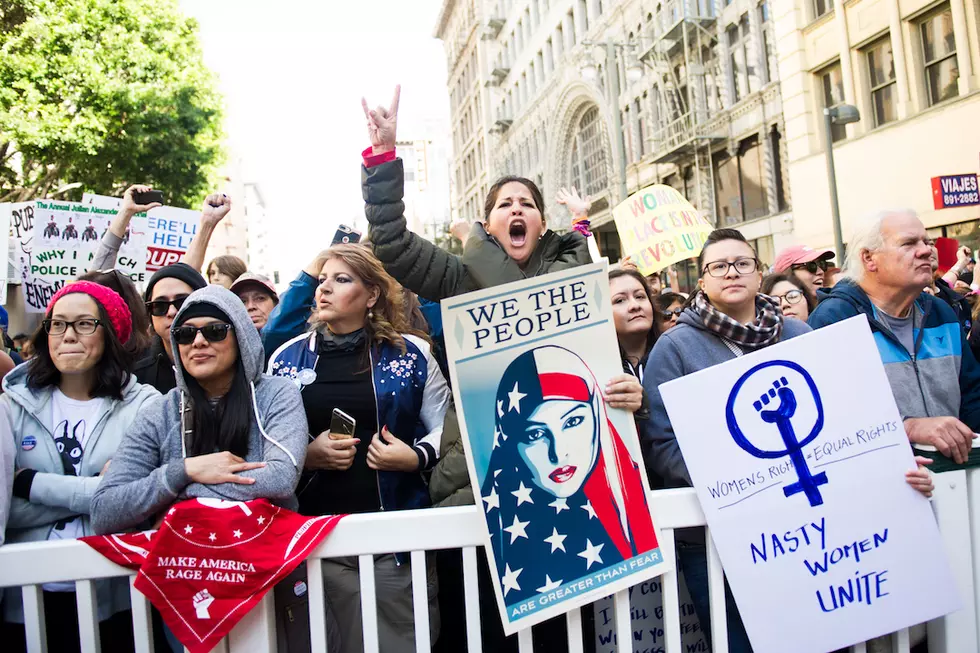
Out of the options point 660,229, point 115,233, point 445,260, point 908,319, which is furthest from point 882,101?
point 115,233

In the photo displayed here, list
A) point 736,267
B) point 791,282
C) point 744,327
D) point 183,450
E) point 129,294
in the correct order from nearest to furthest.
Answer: point 183,450 → point 744,327 → point 736,267 → point 129,294 → point 791,282

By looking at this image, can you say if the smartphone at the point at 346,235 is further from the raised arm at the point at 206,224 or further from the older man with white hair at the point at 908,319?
the older man with white hair at the point at 908,319

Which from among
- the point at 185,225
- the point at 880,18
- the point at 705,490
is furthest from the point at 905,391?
the point at 880,18

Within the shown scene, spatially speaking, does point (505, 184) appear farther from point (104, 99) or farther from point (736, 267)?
point (104, 99)

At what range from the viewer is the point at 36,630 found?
2.10m

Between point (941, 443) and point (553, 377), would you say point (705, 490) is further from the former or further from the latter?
point (941, 443)

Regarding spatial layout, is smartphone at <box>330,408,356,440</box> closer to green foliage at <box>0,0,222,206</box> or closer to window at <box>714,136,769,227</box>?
green foliage at <box>0,0,222,206</box>

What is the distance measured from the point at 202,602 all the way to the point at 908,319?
9.15 ft

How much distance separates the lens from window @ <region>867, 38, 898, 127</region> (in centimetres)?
1479

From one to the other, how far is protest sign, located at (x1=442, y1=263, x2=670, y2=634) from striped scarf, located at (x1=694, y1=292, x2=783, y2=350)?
59 cm

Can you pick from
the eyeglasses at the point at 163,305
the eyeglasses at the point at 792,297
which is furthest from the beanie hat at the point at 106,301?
the eyeglasses at the point at 792,297

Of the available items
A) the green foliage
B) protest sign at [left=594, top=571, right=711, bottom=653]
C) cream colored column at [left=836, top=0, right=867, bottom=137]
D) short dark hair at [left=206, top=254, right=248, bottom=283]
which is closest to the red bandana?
protest sign at [left=594, top=571, right=711, bottom=653]

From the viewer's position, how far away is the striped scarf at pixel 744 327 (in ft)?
8.64

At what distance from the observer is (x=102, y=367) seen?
8.87 feet
